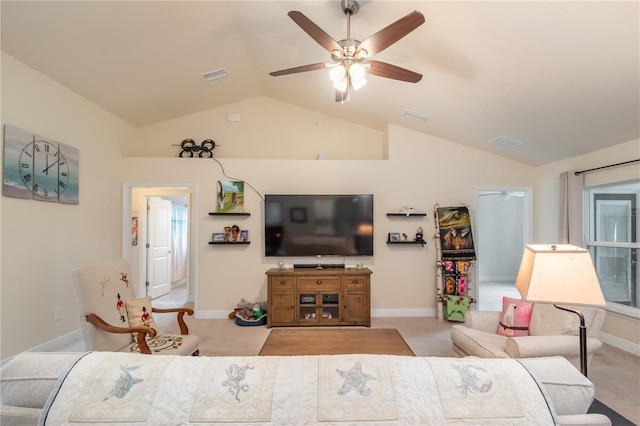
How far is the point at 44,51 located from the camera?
2.94 m

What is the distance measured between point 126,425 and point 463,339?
2.38 meters

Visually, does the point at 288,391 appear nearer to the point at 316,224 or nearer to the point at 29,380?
the point at 29,380

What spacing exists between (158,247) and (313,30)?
5.44 meters

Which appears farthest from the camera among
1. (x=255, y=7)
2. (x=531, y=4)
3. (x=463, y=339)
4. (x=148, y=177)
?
(x=148, y=177)

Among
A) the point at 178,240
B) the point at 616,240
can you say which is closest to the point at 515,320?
the point at 616,240

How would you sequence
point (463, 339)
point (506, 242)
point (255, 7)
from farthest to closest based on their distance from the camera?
1. point (506, 242)
2. point (255, 7)
3. point (463, 339)

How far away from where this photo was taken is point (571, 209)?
3977 mm

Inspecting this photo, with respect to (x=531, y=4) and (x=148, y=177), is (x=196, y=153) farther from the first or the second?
(x=531, y=4)

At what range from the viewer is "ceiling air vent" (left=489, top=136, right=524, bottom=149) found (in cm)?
418

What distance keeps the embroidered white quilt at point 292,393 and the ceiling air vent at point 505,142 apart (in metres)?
3.89

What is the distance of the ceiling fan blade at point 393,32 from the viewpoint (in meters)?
1.94

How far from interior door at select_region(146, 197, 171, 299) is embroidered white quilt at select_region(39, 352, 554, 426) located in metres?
5.38

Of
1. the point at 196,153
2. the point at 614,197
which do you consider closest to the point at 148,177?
the point at 196,153

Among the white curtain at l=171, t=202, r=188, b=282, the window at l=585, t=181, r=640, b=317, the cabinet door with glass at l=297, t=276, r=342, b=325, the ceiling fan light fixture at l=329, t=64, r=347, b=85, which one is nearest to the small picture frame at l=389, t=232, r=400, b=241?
the cabinet door with glass at l=297, t=276, r=342, b=325
